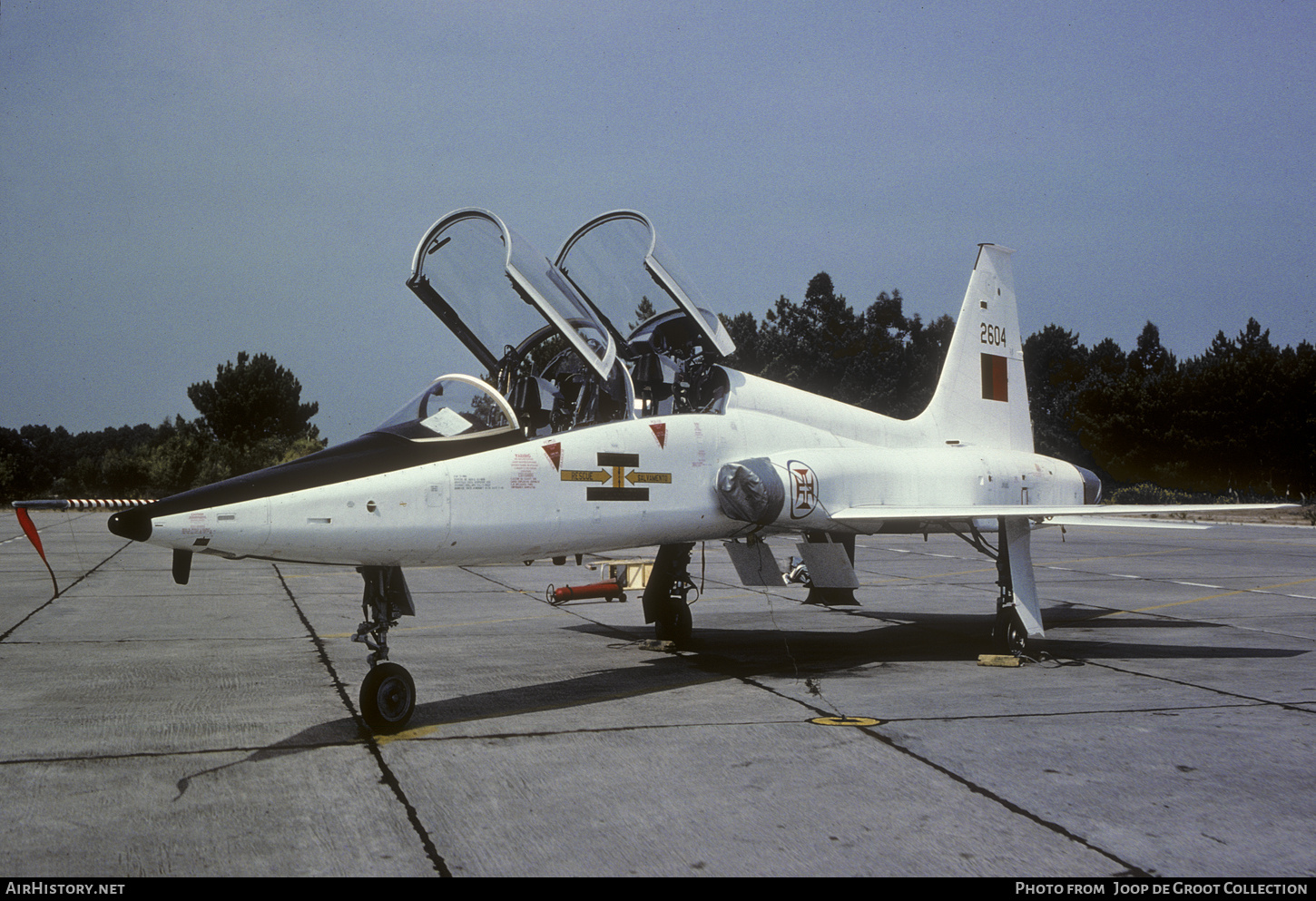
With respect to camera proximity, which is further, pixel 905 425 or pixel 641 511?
pixel 905 425

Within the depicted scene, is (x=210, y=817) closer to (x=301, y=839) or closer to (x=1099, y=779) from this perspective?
(x=301, y=839)

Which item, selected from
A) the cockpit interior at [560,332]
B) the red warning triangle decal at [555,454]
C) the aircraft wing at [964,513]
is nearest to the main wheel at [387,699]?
the cockpit interior at [560,332]

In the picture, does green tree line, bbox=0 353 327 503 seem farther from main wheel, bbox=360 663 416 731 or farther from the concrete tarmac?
main wheel, bbox=360 663 416 731

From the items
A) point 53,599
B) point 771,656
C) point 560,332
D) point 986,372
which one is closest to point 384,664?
point 560,332

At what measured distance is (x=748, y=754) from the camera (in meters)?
6.45

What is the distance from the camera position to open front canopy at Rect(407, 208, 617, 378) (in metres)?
8.25

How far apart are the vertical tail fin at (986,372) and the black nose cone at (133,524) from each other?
9.34m

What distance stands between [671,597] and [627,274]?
3.67m

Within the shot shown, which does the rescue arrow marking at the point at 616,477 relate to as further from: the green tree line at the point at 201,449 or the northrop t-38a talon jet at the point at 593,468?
the green tree line at the point at 201,449

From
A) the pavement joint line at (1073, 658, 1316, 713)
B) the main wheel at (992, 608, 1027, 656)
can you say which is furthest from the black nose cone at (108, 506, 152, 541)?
the pavement joint line at (1073, 658, 1316, 713)

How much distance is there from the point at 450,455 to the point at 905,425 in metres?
6.75

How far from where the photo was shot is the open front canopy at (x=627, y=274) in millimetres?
9898

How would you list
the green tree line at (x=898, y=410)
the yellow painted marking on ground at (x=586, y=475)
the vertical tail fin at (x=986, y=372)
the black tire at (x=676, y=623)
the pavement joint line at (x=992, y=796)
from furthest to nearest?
the green tree line at (x=898, y=410) → the vertical tail fin at (x=986, y=372) → the black tire at (x=676, y=623) → the yellow painted marking on ground at (x=586, y=475) → the pavement joint line at (x=992, y=796)

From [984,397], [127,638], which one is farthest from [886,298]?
[127,638]
